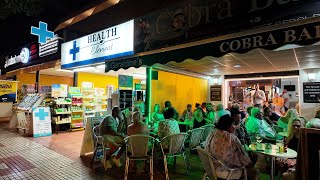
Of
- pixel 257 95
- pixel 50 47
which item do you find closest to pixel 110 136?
pixel 257 95

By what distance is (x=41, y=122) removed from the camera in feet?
27.7

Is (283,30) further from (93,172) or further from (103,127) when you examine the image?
(93,172)

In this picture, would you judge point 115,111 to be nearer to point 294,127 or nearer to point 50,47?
point 294,127

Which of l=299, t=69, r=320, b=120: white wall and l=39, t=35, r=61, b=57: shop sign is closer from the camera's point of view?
l=299, t=69, r=320, b=120: white wall

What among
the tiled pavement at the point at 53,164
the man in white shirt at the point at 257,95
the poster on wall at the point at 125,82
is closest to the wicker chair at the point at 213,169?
the tiled pavement at the point at 53,164

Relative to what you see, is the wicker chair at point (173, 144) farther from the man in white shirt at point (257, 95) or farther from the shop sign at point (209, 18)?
the man in white shirt at point (257, 95)

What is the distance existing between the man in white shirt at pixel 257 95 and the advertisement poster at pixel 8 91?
534 inches

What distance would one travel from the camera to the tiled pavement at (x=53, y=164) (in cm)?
436

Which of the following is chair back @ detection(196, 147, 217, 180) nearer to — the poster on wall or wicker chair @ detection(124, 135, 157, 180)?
wicker chair @ detection(124, 135, 157, 180)

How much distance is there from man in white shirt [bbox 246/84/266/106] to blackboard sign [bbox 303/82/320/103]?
1.98m

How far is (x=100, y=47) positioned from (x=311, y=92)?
771cm

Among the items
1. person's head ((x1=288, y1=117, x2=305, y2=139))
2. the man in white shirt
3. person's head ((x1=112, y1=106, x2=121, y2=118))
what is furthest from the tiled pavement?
the man in white shirt

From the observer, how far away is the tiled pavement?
14.3 feet

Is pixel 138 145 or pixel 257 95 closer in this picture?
pixel 138 145
